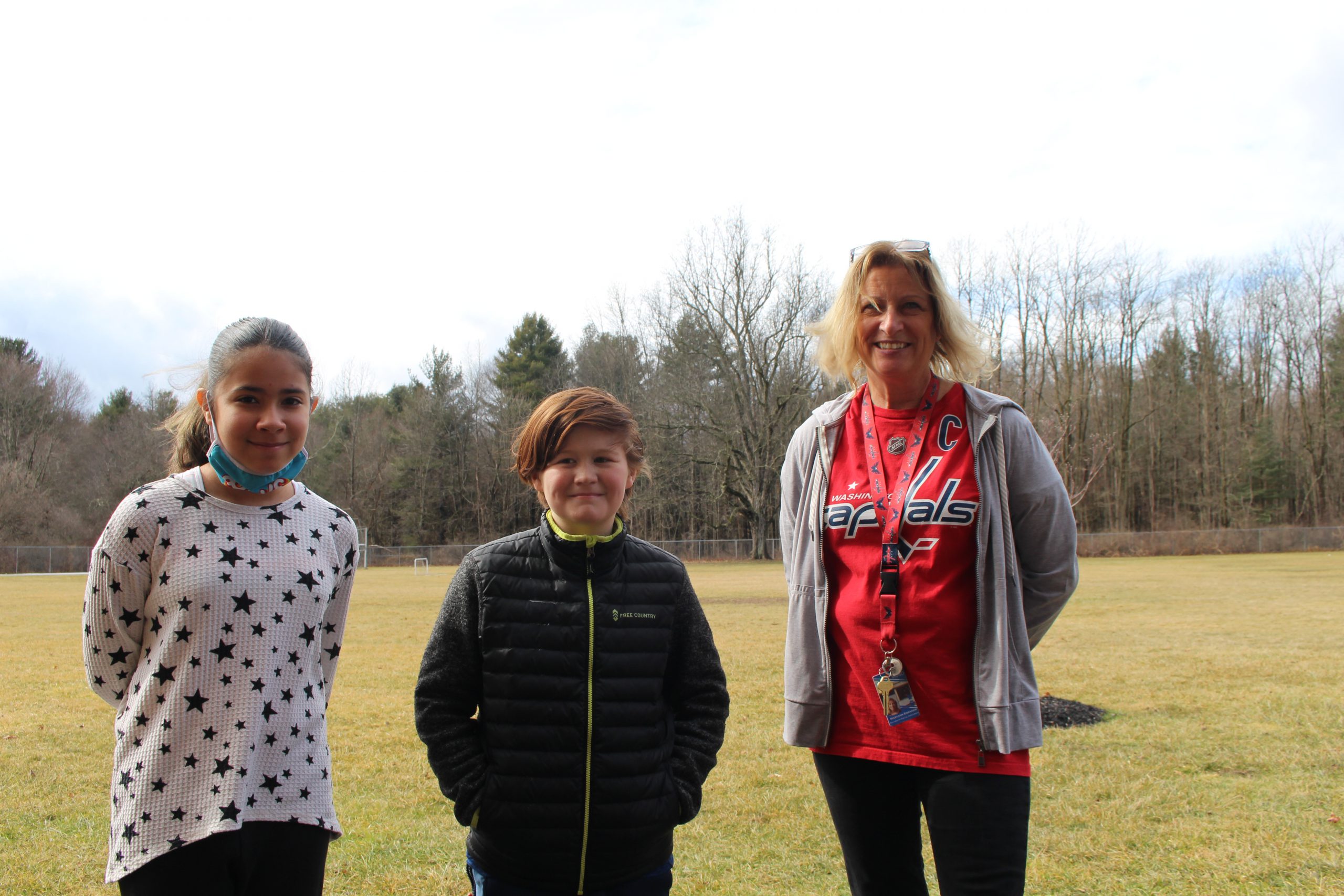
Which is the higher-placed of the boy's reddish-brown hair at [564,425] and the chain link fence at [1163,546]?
the boy's reddish-brown hair at [564,425]

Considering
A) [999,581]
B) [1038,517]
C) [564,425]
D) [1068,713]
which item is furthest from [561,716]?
Result: [1068,713]

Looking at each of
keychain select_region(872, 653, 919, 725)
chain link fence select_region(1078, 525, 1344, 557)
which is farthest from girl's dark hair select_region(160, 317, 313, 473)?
chain link fence select_region(1078, 525, 1344, 557)

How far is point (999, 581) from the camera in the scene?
2219 mm

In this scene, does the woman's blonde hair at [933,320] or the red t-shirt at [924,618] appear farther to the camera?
the woman's blonde hair at [933,320]

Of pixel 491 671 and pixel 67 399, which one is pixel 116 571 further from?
pixel 67 399

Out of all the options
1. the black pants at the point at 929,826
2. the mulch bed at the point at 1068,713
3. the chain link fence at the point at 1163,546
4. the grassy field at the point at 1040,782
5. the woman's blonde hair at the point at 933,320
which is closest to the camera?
the black pants at the point at 929,826

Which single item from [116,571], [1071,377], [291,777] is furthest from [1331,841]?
[1071,377]

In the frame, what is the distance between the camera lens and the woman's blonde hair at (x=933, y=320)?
2539mm

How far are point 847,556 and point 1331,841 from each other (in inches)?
148

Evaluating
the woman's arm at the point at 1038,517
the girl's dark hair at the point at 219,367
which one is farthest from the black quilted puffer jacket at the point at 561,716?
the woman's arm at the point at 1038,517

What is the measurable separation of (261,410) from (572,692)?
3.30ft

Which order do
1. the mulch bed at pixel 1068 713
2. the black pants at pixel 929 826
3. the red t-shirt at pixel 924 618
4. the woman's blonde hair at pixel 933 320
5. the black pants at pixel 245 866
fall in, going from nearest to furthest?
the black pants at pixel 245 866
the black pants at pixel 929 826
the red t-shirt at pixel 924 618
the woman's blonde hair at pixel 933 320
the mulch bed at pixel 1068 713

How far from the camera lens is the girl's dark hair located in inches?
87.3

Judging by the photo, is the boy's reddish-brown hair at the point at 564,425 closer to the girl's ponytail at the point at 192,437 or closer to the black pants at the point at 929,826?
the girl's ponytail at the point at 192,437
